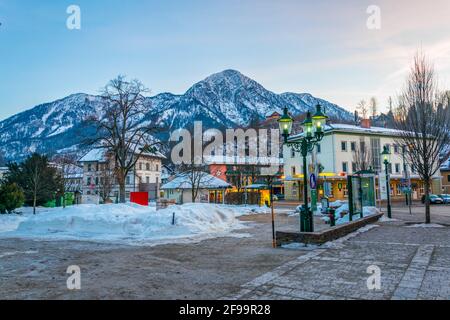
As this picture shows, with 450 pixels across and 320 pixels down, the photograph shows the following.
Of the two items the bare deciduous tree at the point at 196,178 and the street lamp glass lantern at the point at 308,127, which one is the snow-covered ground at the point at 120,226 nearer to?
the street lamp glass lantern at the point at 308,127

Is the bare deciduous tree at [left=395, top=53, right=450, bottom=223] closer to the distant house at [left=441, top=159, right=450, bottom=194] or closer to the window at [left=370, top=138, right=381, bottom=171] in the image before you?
the window at [left=370, top=138, right=381, bottom=171]

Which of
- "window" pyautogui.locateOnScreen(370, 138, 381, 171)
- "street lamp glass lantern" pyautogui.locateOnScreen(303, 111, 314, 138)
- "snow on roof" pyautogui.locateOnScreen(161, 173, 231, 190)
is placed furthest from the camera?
"window" pyautogui.locateOnScreen(370, 138, 381, 171)

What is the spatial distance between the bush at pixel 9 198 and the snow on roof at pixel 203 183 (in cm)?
1939

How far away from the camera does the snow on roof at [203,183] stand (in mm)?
41284

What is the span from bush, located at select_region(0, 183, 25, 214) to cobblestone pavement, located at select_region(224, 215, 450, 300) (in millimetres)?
26659

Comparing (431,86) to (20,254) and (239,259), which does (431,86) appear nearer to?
(239,259)

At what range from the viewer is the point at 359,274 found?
6.96m

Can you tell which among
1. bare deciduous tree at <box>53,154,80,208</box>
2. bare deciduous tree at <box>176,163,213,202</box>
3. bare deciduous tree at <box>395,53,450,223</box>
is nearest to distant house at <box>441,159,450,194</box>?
bare deciduous tree at <box>176,163,213,202</box>

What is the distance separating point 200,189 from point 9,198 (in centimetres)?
2255

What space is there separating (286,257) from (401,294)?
3894 mm

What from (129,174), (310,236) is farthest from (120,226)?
(129,174)

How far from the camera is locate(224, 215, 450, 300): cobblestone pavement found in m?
5.64

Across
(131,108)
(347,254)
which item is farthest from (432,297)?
(131,108)

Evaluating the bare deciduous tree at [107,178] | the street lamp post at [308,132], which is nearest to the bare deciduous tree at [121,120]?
the bare deciduous tree at [107,178]
